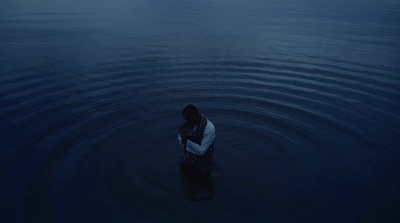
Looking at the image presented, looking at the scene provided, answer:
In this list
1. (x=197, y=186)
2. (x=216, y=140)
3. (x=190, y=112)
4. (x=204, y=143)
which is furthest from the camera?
(x=216, y=140)

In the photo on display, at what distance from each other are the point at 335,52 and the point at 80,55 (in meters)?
21.9

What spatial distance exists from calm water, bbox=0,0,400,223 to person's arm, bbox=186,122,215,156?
1598 millimetres

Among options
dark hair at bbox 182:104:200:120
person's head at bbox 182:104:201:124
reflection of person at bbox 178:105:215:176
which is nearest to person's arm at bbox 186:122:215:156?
reflection of person at bbox 178:105:215:176

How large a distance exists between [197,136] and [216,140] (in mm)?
3844

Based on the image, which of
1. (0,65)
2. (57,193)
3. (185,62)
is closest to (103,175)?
(57,193)

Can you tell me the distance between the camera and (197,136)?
8.13 m

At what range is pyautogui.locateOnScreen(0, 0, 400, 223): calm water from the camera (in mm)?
8453

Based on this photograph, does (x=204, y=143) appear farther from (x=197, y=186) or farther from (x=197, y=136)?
(x=197, y=186)

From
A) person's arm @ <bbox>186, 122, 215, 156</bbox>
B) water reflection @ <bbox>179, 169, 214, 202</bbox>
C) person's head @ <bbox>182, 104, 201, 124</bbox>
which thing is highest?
person's head @ <bbox>182, 104, 201, 124</bbox>

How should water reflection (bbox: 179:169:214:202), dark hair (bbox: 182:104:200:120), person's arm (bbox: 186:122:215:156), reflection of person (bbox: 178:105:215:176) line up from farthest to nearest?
water reflection (bbox: 179:169:214:202), person's arm (bbox: 186:122:215:156), reflection of person (bbox: 178:105:215:176), dark hair (bbox: 182:104:200:120)

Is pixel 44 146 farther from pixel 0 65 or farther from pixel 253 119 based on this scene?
pixel 0 65

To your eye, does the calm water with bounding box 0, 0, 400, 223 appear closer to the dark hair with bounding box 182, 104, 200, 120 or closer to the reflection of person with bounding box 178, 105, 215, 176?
the reflection of person with bounding box 178, 105, 215, 176

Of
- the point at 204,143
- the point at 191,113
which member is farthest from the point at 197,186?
the point at 191,113

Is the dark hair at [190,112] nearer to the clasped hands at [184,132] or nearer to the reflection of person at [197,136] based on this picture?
the reflection of person at [197,136]
